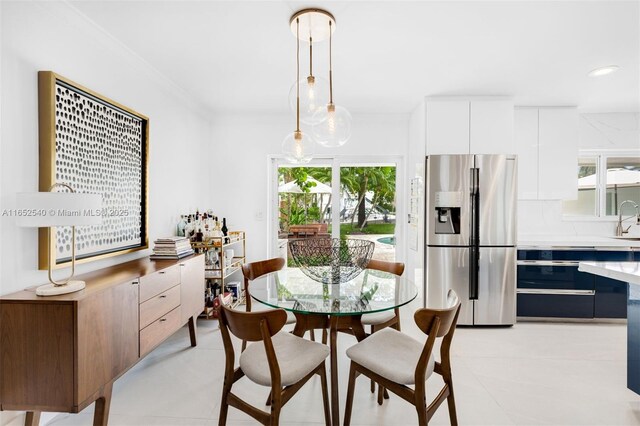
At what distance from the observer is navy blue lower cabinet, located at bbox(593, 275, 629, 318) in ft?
10.7

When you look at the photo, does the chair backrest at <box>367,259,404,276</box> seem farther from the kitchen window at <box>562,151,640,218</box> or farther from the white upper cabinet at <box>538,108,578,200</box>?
the kitchen window at <box>562,151,640,218</box>

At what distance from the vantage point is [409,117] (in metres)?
4.05

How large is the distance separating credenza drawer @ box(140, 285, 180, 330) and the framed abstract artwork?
0.49 metres

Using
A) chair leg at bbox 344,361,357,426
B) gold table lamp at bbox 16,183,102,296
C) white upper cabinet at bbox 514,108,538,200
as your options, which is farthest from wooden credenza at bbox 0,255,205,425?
white upper cabinet at bbox 514,108,538,200

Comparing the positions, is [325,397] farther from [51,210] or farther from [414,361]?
[51,210]

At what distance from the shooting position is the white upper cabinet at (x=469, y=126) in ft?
11.1

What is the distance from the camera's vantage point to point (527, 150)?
3660mm

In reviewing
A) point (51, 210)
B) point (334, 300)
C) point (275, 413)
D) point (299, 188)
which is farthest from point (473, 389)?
point (299, 188)

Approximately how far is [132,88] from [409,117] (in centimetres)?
313

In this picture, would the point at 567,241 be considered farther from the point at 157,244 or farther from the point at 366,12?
the point at 157,244

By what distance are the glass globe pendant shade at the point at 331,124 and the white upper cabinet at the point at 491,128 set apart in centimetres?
220

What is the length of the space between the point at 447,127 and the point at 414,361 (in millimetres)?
2684

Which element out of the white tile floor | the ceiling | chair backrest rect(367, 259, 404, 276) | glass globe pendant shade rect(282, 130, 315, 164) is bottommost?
the white tile floor

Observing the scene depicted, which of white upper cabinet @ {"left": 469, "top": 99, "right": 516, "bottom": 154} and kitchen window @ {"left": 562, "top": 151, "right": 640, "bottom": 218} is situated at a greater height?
white upper cabinet @ {"left": 469, "top": 99, "right": 516, "bottom": 154}
